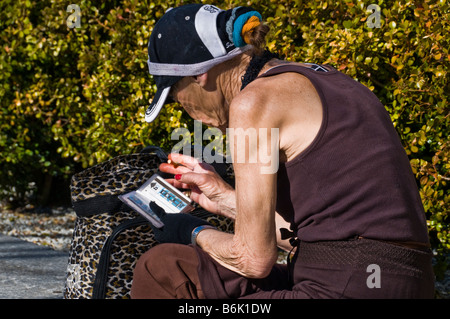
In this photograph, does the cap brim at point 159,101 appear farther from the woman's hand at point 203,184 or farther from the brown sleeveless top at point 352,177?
the brown sleeveless top at point 352,177

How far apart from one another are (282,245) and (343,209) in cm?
57

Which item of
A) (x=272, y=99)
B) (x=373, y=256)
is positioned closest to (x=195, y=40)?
(x=272, y=99)

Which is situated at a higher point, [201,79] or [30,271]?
[201,79]

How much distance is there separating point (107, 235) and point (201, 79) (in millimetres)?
803

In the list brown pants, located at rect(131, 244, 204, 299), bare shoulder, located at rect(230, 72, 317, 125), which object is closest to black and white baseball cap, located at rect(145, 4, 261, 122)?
bare shoulder, located at rect(230, 72, 317, 125)

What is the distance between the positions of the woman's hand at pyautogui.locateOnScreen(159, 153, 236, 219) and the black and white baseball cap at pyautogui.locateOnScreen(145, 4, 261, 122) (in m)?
0.37

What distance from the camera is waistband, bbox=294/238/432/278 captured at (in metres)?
1.78

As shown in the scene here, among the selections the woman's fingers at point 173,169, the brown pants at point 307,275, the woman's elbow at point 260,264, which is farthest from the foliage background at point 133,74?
the woman's elbow at point 260,264

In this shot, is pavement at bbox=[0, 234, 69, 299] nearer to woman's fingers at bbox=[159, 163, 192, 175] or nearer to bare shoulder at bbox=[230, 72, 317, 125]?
woman's fingers at bbox=[159, 163, 192, 175]

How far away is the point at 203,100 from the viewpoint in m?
2.19

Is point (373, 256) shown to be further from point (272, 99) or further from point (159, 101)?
point (159, 101)
